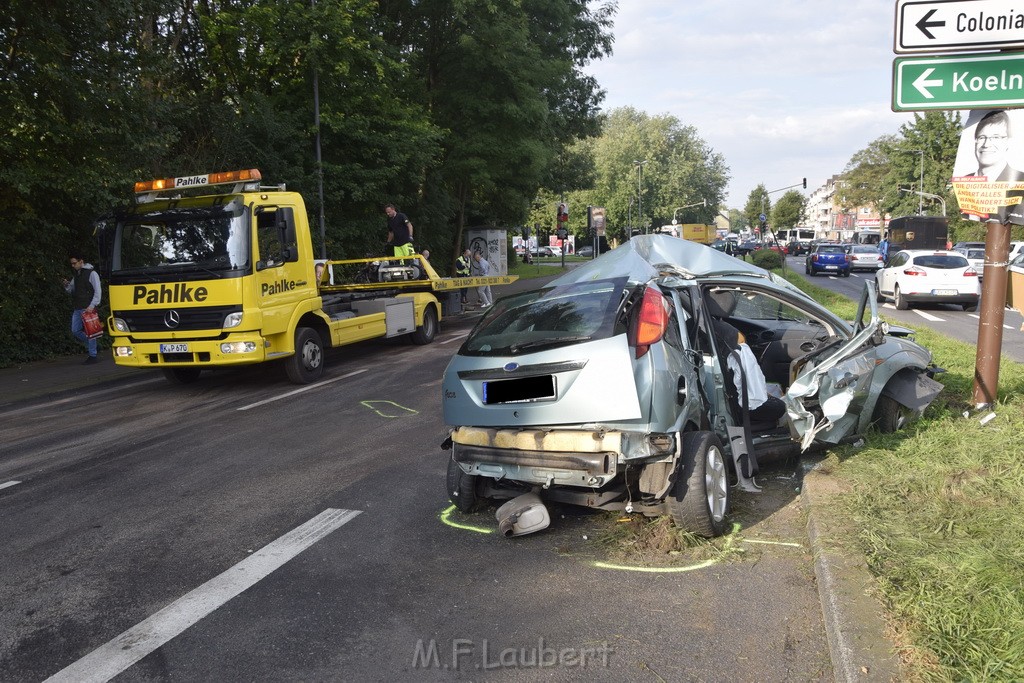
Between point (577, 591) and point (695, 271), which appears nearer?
point (577, 591)

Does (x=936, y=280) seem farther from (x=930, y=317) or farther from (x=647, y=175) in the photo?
(x=647, y=175)

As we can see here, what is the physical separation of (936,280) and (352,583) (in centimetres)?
1932

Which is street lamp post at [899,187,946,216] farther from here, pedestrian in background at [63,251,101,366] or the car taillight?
the car taillight

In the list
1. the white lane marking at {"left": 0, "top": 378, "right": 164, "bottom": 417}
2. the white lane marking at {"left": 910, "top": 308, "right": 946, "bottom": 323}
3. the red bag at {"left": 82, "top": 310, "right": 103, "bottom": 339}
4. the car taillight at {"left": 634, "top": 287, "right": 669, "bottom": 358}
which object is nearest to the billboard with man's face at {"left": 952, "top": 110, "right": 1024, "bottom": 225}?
the car taillight at {"left": 634, "top": 287, "right": 669, "bottom": 358}

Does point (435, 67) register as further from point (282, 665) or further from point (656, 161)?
point (656, 161)

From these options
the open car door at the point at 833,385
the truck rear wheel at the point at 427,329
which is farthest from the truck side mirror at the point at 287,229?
the open car door at the point at 833,385

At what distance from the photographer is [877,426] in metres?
6.29

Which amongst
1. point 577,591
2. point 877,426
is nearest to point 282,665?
point 577,591

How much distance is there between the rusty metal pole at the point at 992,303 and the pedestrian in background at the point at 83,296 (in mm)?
12374

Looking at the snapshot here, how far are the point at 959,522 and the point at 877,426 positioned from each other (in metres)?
2.10

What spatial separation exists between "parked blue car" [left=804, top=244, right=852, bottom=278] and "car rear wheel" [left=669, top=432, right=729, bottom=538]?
36641 mm

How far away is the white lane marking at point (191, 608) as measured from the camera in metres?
3.36

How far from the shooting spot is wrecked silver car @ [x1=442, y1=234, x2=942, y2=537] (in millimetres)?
4301

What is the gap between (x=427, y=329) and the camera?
1559 centimetres
